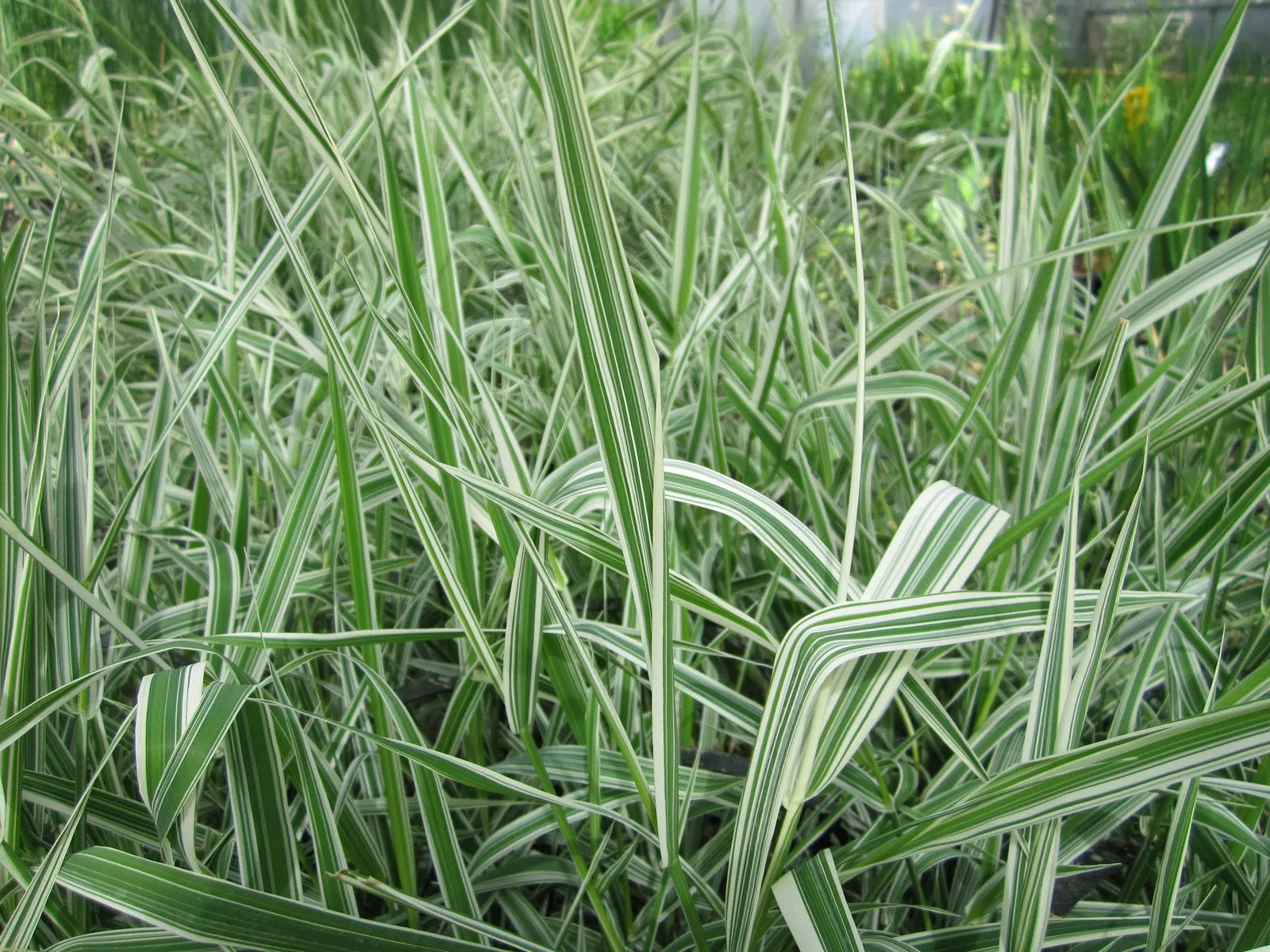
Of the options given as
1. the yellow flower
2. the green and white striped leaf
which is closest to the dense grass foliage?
the green and white striped leaf

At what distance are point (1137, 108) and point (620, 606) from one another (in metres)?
1.29

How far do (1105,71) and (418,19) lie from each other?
4.53ft

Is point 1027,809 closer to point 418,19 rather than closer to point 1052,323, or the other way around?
point 1052,323

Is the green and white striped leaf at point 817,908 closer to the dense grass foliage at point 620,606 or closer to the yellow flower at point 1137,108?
the dense grass foliage at point 620,606

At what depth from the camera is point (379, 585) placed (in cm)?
55

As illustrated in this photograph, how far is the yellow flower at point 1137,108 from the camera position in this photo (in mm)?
1383

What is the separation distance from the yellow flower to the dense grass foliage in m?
0.76

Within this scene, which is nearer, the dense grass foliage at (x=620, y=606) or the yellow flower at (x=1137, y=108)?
the dense grass foliage at (x=620, y=606)

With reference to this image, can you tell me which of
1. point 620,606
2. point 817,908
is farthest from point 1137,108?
point 817,908

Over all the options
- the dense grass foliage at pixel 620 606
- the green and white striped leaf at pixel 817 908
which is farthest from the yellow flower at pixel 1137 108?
the green and white striped leaf at pixel 817 908

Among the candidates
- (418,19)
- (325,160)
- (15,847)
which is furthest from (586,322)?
(418,19)

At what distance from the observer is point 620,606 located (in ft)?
2.08

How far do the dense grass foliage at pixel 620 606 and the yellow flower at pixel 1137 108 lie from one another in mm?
757

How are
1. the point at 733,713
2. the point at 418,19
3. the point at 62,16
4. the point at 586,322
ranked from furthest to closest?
the point at 418,19
the point at 62,16
the point at 733,713
the point at 586,322
